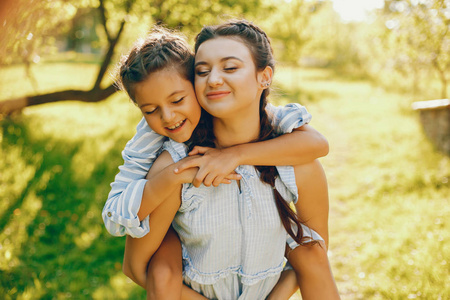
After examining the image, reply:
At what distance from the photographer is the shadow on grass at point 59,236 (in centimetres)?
359

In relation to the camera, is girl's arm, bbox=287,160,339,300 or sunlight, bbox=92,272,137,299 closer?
girl's arm, bbox=287,160,339,300

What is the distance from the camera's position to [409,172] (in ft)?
20.3

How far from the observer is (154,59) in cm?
191

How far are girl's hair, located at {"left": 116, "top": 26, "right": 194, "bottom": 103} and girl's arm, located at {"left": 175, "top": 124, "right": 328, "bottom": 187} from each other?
0.41 meters

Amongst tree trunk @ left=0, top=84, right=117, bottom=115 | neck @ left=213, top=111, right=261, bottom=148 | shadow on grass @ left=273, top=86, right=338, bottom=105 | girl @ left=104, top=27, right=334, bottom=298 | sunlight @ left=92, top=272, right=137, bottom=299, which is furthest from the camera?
shadow on grass @ left=273, top=86, right=338, bottom=105

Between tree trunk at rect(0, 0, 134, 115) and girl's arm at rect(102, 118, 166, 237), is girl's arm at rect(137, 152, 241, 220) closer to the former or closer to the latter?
girl's arm at rect(102, 118, 166, 237)

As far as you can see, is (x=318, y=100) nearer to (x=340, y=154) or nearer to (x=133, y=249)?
(x=340, y=154)

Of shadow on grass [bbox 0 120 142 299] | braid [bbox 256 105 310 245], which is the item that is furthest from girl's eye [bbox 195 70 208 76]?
shadow on grass [bbox 0 120 142 299]

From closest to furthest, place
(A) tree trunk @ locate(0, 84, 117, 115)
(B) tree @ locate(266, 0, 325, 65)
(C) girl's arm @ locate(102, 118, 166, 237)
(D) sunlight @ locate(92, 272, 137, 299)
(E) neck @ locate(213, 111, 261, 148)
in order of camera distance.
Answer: (C) girl's arm @ locate(102, 118, 166, 237)
(E) neck @ locate(213, 111, 261, 148)
(D) sunlight @ locate(92, 272, 137, 299)
(A) tree trunk @ locate(0, 84, 117, 115)
(B) tree @ locate(266, 0, 325, 65)

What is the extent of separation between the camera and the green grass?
3.62m

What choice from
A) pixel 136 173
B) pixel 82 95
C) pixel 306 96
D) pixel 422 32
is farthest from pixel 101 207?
pixel 306 96

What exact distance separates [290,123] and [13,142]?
6.30 meters

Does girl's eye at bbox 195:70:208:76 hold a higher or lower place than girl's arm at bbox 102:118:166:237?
higher

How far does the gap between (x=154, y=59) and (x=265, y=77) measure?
1.98 feet
